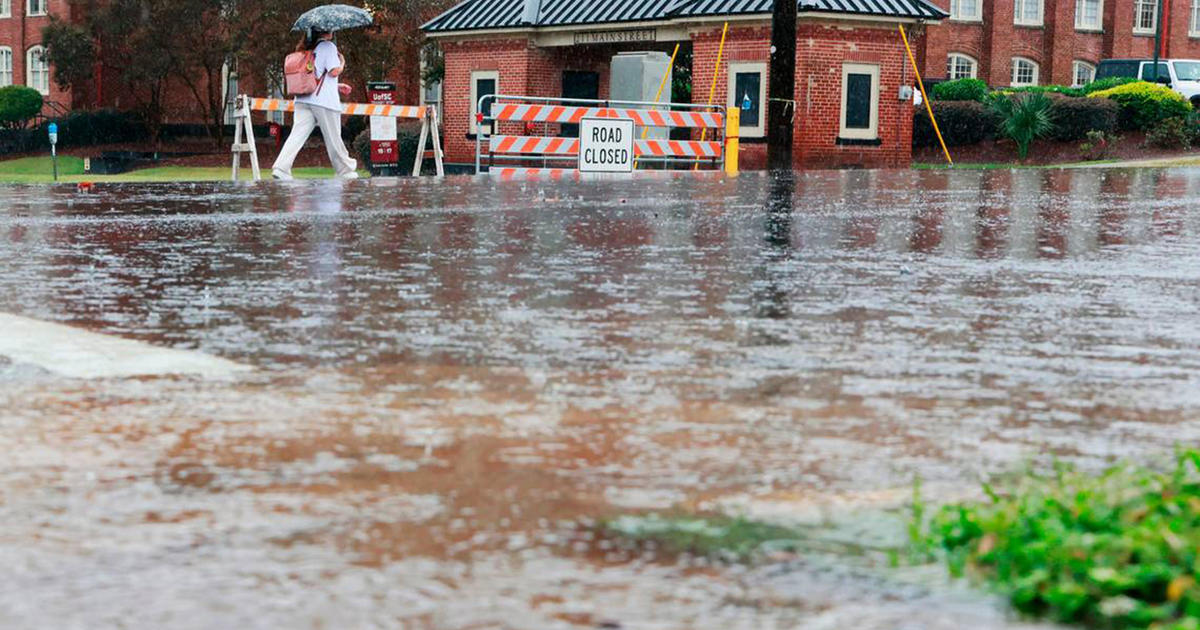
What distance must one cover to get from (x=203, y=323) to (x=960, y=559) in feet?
13.4

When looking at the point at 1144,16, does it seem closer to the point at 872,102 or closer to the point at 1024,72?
the point at 1024,72

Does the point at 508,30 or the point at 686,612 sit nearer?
the point at 686,612

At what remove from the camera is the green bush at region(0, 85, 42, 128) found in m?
56.7

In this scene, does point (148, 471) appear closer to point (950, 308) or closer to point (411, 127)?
point (950, 308)

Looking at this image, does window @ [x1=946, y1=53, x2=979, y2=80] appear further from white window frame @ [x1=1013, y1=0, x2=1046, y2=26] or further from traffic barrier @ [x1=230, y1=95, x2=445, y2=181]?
traffic barrier @ [x1=230, y1=95, x2=445, y2=181]

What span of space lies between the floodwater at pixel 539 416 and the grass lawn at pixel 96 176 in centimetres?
2967

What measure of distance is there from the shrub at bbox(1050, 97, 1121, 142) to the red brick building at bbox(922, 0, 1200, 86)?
654 inches

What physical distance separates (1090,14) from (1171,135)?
24.5 m

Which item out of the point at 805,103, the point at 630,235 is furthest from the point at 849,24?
the point at 630,235

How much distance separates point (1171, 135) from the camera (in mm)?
36344

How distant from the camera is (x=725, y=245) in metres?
10.3

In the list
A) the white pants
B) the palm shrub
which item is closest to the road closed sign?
the white pants

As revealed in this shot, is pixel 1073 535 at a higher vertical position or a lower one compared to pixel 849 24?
lower

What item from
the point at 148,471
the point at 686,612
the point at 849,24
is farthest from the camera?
the point at 849,24
